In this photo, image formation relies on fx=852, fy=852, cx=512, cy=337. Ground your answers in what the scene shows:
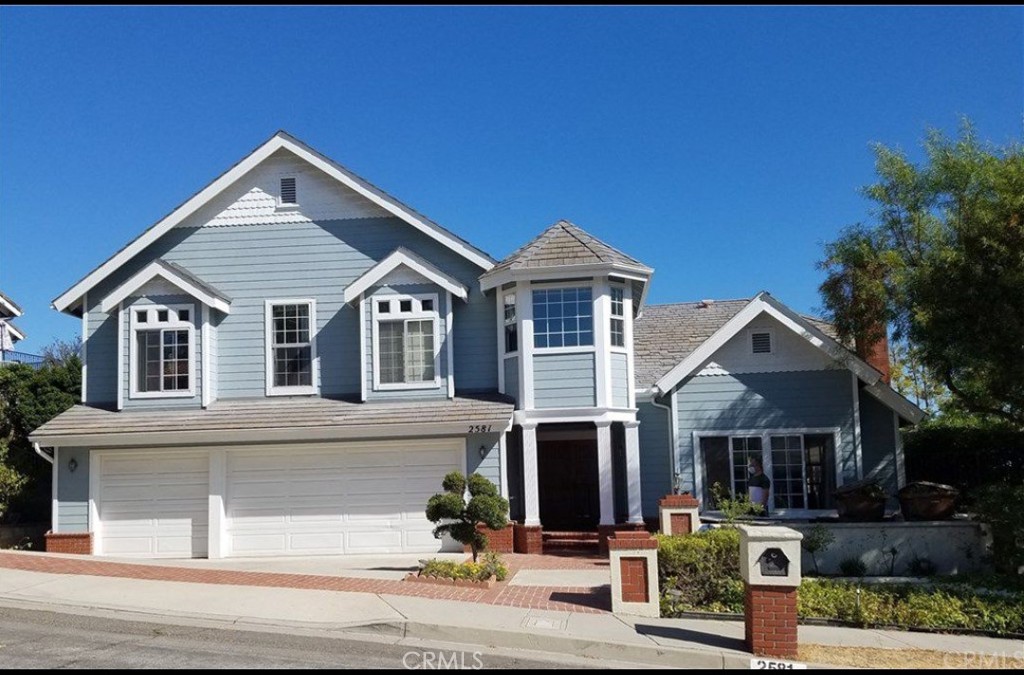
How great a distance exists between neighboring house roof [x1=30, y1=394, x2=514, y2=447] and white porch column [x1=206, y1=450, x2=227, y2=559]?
0.58 meters

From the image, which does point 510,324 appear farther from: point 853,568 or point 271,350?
point 853,568

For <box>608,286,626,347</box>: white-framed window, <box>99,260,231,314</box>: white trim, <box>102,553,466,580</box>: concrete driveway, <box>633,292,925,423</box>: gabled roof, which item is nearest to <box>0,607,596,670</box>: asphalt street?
<box>102,553,466,580</box>: concrete driveway

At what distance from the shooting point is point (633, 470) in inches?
667

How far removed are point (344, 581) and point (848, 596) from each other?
713cm

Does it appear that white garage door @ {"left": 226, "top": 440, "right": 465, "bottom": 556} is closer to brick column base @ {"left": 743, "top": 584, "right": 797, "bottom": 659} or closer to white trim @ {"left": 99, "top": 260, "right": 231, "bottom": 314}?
white trim @ {"left": 99, "top": 260, "right": 231, "bottom": 314}

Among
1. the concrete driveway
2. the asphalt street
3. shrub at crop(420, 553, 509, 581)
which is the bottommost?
the concrete driveway

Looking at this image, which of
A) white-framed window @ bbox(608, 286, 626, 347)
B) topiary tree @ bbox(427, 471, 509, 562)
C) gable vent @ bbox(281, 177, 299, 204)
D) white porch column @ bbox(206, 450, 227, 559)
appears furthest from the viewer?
gable vent @ bbox(281, 177, 299, 204)

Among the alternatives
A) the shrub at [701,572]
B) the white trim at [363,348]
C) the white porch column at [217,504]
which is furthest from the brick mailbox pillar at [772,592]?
the white porch column at [217,504]

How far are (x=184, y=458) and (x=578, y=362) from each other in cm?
818

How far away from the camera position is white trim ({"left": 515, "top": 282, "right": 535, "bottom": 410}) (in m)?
16.9

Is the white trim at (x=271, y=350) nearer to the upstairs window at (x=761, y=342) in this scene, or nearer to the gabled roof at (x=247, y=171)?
the gabled roof at (x=247, y=171)

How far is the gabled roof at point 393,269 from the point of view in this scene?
17500 mm

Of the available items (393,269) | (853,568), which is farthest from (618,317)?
(853,568)

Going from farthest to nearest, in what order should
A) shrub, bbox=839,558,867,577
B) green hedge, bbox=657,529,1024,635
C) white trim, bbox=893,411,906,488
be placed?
white trim, bbox=893,411,906,488 < shrub, bbox=839,558,867,577 < green hedge, bbox=657,529,1024,635
